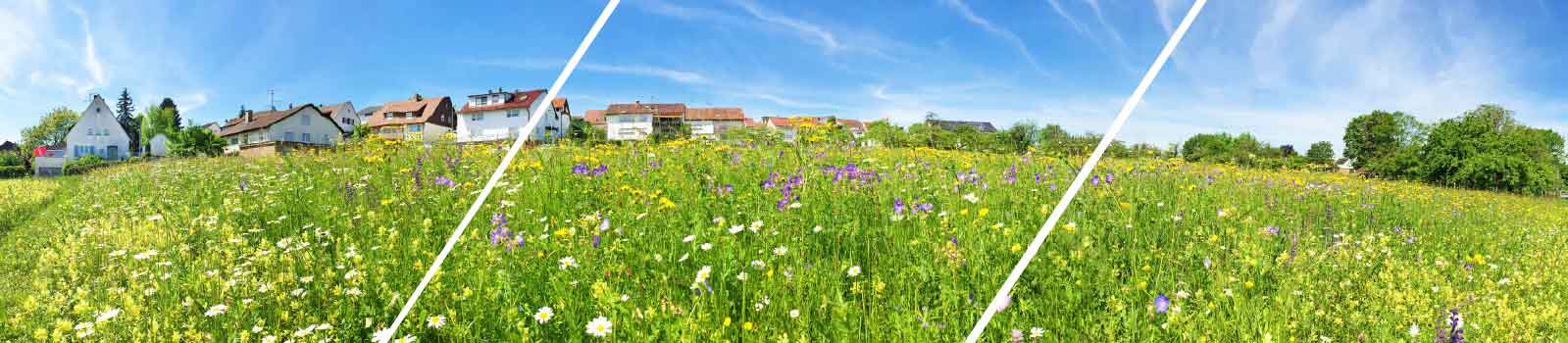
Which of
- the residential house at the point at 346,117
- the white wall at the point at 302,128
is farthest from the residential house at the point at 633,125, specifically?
the white wall at the point at 302,128

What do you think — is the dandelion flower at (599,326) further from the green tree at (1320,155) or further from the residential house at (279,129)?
the residential house at (279,129)

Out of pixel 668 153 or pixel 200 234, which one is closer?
pixel 200 234

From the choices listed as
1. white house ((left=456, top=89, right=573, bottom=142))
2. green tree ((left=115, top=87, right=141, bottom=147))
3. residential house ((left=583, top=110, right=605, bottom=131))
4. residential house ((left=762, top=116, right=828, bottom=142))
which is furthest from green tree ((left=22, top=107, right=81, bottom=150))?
residential house ((left=762, top=116, right=828, bottom=142))

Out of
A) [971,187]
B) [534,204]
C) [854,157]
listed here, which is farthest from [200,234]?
[971,187]

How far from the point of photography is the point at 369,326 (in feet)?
9.46

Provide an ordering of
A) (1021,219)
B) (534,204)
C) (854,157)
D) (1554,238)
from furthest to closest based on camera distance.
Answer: (854,157)
(1554,238)
(534,204)
(1021,219)

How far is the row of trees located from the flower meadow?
2.79 metres

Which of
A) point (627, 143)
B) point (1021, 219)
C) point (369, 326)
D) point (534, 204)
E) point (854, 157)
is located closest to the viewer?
point (369, 326)

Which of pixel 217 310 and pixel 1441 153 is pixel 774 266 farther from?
pixel 1441 153

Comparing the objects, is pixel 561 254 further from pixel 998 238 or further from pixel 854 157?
pixel 854 157

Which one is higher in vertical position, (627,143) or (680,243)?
(627,143)

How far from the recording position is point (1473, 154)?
482 inches

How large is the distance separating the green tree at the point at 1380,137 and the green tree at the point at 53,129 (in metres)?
37.1

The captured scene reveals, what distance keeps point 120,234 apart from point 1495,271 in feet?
31.5
